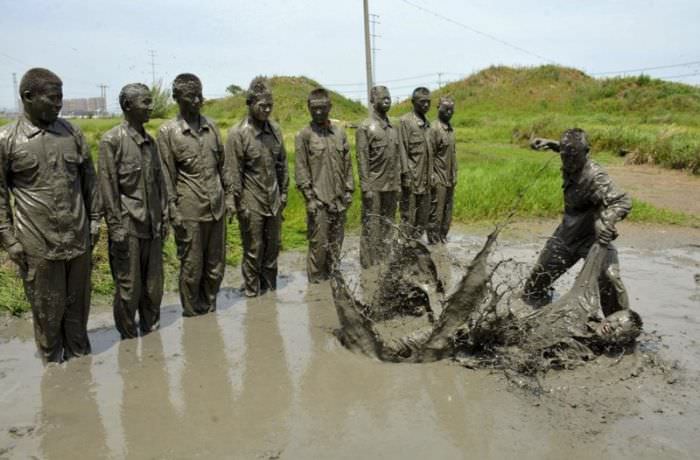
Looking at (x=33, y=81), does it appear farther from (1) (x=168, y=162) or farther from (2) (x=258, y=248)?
(2) (x=258, y=248)

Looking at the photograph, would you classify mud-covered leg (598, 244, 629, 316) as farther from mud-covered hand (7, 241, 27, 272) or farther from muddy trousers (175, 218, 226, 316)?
mud-covered hand (7, 241, 27, 272)

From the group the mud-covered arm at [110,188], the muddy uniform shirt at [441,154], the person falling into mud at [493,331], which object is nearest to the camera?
the person falling into mud at [493,331]

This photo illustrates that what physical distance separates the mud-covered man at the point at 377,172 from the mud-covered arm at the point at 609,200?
2.87 m

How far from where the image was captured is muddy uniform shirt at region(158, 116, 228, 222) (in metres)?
A: 5.86

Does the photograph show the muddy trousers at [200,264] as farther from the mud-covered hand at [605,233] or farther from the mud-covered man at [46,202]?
the mud-covered hand at [605,233]

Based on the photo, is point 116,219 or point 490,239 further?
point 116,219

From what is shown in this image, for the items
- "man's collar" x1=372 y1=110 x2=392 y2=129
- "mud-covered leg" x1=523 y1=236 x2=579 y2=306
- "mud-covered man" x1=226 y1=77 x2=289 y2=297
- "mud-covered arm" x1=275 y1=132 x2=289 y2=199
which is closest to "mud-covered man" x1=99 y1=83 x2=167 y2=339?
"mud-covered man" x1=226 y1=77 x2=289 y2=297

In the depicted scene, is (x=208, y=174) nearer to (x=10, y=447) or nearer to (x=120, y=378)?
(x=120, y=378)

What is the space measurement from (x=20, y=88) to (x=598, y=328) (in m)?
4.81

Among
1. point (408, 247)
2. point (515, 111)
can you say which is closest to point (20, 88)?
point (408, 247)

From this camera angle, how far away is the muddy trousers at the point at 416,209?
8.80 metres

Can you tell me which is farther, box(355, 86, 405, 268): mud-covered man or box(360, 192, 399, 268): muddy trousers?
box(360, 192, 399, 268): muddy trousers

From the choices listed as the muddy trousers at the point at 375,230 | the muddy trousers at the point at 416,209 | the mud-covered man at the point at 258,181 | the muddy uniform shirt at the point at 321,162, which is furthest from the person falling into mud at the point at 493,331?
the muddy trousers at the point at 416,209

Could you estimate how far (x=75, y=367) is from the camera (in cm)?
493
